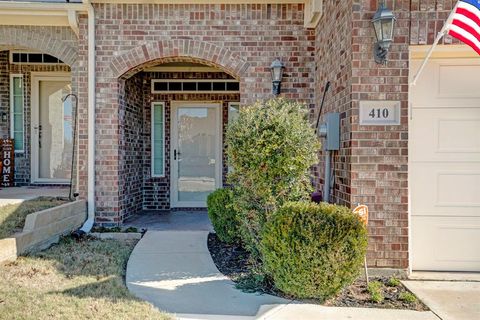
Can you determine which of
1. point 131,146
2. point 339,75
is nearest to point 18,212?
point 131,146

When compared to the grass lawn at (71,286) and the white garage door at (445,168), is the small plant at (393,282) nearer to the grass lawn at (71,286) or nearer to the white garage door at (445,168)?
the white garage door at (445,168)

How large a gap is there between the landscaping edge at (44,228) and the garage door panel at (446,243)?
4.69 meters

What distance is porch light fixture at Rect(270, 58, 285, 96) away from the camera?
620 centimetres

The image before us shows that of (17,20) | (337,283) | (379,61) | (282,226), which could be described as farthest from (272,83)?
(17,20)

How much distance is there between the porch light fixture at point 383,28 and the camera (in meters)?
4.16

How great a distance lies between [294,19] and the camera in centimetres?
641

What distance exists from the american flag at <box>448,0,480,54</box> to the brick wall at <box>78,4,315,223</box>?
2.61 metres

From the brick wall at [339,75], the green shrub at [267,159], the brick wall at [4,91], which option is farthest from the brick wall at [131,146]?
the brick wall at [339,75]

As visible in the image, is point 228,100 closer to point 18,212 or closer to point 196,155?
point 196,155

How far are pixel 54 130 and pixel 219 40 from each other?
15.1 ft

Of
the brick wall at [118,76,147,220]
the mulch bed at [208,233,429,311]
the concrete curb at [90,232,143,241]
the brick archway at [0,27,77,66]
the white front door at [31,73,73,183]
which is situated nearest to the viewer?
the mulch bed at [208,233,429,311]

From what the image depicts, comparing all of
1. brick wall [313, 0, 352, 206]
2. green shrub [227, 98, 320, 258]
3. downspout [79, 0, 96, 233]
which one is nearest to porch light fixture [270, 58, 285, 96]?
brick wall [313, 0, 352, 206]

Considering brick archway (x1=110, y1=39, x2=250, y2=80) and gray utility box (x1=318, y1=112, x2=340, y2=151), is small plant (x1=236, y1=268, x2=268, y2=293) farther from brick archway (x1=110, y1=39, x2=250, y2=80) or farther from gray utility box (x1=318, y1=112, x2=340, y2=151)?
brick archway (x1=110, y1=39, x2=250, y2=80)

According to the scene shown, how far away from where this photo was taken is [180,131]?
862cm
